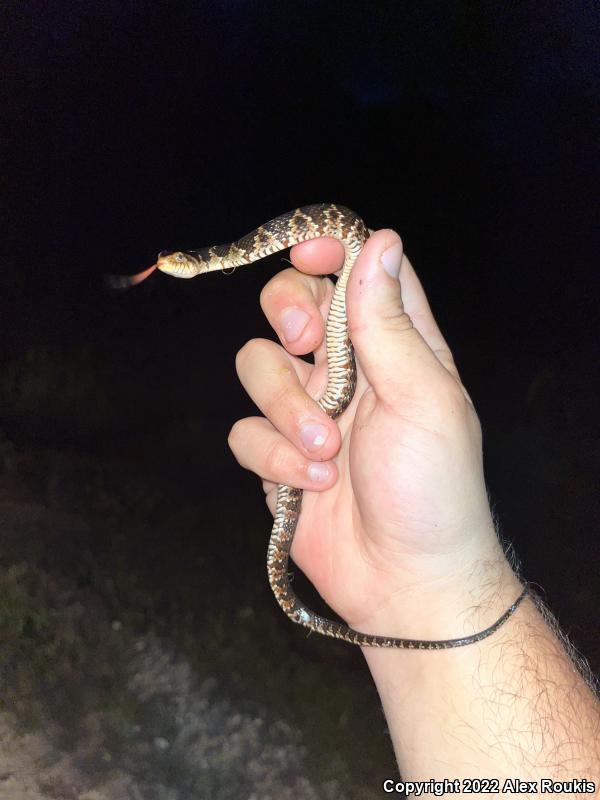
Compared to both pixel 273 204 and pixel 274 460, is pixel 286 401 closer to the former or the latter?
pixel 274 460

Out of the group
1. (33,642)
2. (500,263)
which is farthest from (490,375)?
(33,642)

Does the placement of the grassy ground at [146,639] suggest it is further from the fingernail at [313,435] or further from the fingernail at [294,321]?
the fingernail at [313,435]

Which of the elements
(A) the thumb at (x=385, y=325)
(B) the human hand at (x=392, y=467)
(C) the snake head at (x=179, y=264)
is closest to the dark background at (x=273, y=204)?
(C) the snake head at (x=179, y=264)

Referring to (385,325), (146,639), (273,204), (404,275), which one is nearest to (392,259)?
(385,325)

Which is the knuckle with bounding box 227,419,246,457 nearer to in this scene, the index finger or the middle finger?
the middle finger

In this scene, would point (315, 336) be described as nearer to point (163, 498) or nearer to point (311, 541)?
point (311, 541)

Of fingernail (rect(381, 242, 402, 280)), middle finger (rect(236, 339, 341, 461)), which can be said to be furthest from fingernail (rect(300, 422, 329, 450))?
fingernail (rect(381, 242, 402, 280))
